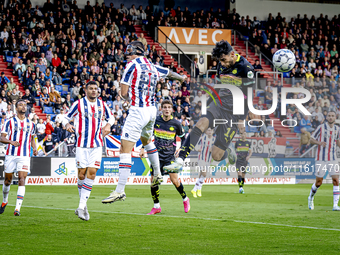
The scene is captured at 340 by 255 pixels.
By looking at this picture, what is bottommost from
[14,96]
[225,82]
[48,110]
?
[48,110]

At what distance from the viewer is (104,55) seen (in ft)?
84.4

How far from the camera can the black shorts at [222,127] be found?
28.0 ft

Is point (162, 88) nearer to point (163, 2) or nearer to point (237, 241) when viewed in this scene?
point (163, 2)

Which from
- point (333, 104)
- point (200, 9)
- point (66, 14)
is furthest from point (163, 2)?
point (333, 104)

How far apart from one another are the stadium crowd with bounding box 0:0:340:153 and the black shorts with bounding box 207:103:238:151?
→ 1223cm

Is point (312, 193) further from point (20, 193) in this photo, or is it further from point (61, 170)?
point (61, 170)

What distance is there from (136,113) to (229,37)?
25736mm

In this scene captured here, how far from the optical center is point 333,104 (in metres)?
27.1

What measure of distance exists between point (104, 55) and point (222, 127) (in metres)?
17.8

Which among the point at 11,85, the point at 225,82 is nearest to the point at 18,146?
the point at 225,82

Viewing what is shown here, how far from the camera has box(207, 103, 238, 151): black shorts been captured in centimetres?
852

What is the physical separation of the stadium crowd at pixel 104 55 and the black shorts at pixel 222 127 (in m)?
12.2

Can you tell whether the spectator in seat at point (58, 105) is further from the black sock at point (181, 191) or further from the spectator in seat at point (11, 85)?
the black sock at point (181, 191)

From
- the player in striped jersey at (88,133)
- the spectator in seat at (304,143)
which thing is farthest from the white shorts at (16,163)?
the spectator in seat at (304,143)
